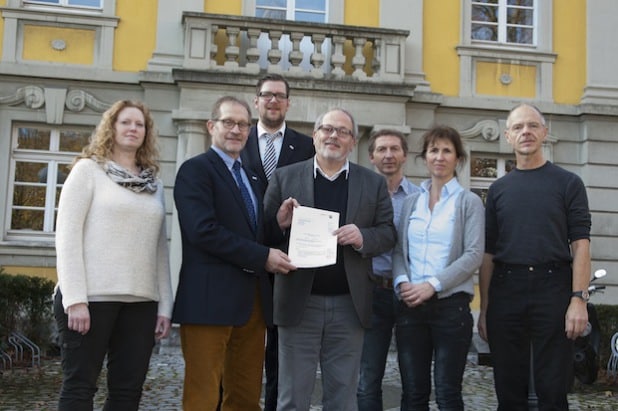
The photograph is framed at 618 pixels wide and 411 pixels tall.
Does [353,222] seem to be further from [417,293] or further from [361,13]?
[361,13]

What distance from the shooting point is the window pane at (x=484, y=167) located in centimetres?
1295

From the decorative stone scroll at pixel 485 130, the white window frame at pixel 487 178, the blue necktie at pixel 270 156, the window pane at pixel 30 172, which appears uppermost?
the decorative stone scroll at pixel 485 130

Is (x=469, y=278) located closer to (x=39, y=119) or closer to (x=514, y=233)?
(x=514, y=233)

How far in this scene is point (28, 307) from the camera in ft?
32.0

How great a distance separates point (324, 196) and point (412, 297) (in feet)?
2.56

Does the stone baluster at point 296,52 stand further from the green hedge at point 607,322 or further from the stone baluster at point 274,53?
the green hedge at point 607,322

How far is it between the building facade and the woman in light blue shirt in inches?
288

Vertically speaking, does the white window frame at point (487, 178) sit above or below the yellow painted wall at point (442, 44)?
below

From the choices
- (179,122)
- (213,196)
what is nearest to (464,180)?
(179,122)

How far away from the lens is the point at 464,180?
1266 centimetres

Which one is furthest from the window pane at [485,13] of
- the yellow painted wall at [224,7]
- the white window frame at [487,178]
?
the yellow painted wall at [224,7]

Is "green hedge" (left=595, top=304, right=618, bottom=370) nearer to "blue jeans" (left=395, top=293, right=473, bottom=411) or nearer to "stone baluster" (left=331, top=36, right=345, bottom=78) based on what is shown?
"stone baluster" (left=331, top=36, right=345, bottom=78)

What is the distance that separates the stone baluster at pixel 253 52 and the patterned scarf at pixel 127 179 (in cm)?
782

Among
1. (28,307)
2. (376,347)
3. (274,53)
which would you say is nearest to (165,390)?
(28,307)
